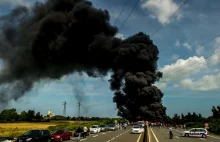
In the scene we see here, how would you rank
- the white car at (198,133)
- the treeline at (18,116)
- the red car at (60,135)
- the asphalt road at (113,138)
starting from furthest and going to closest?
the treeline at (18,116) < the white car at (198,133) < the asphalt road at (113,138) < the red car at (60,135)

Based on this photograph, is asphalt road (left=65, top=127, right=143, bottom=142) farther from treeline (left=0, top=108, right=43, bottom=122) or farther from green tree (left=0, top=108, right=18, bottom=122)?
green tree (left=0, top=108, right=18, bottom=122)

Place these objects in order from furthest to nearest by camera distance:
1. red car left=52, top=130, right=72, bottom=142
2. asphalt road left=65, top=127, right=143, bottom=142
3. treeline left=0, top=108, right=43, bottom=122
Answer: treeline left=0, top=108, right=43, bottom=122
asphalt road left=65, top=127, right=143, bottom=142
red car left=52, top=130, right=72, bottom=142

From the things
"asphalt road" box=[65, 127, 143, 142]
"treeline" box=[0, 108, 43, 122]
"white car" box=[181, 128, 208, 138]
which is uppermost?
"treeline" box=[0, 108, 43, 122]

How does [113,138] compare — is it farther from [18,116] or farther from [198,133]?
[18,116]

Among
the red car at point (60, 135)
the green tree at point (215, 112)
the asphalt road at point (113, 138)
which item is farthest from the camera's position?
the green tree at point (215, 112)

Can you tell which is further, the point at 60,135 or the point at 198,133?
the point at 198,133

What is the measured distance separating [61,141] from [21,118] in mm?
139754

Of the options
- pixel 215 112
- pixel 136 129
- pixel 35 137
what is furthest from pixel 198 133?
pixel 215 112

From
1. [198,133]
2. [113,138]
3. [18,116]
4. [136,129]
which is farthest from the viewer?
[18,116]

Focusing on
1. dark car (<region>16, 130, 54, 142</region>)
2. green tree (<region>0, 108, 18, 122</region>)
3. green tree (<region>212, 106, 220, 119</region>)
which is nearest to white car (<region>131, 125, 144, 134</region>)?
dark car (<region>16, 130, 54, 142</region>)

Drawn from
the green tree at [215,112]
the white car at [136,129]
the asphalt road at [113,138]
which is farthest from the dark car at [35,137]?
the green tree at [215,112]

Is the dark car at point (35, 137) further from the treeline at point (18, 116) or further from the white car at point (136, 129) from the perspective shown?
the treeline at point (18, 116)

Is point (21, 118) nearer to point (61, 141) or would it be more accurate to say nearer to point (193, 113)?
point (193, 113)

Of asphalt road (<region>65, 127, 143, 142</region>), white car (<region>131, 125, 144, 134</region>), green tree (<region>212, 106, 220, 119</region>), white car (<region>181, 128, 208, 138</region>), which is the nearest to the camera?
asphalt road (<region>65, 127, 143, 142</region>)
